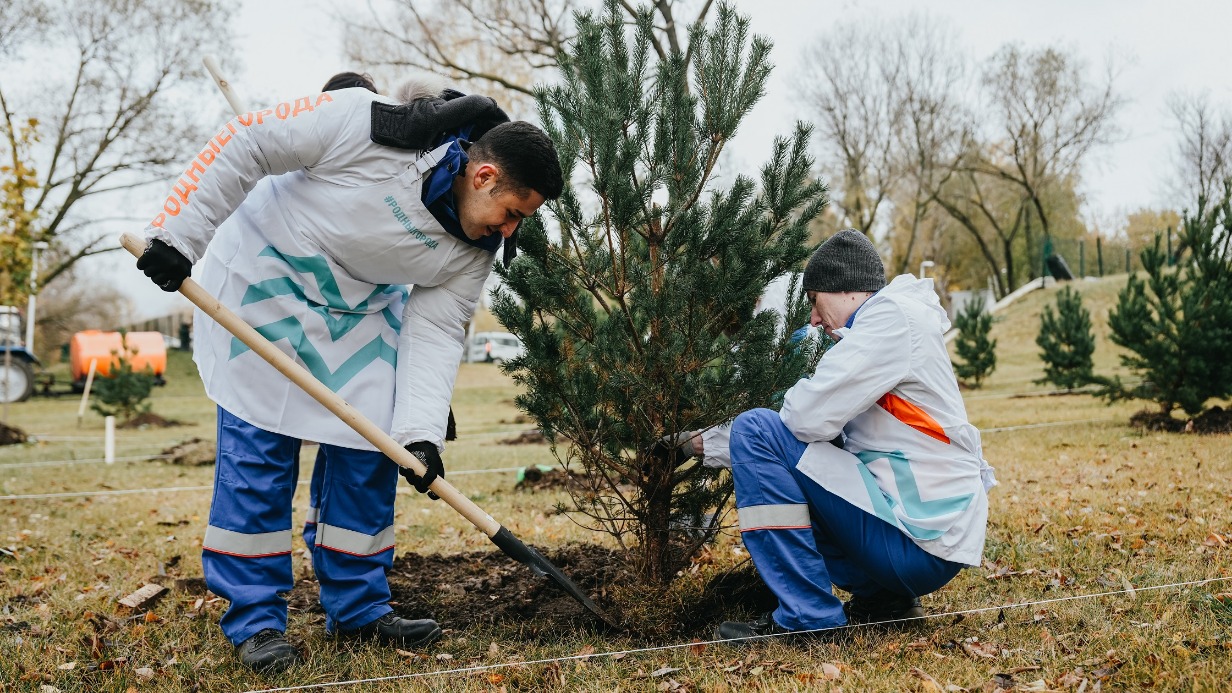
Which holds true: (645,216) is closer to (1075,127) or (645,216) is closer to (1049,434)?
(1049,434)

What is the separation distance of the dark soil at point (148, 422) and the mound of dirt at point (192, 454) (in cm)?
641

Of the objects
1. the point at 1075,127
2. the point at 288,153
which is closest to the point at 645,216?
the point at 288,153

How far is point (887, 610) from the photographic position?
3371mm

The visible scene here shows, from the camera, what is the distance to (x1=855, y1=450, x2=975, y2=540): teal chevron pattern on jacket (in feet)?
9.71

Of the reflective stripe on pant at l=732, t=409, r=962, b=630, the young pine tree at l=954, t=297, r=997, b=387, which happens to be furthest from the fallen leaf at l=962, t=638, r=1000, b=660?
the young pine tree at l=954, t=297, r=997, b=387

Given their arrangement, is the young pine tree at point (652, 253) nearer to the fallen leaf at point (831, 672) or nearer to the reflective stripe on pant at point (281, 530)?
the reflective stripe on pant at point (281, 530)

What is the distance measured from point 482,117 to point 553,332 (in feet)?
2.86

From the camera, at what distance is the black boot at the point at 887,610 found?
331 centimetres

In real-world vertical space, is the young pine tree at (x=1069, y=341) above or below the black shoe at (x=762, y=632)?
above

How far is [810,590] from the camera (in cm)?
305

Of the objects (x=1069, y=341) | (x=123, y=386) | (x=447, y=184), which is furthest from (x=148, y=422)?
(x=1069, y=341)

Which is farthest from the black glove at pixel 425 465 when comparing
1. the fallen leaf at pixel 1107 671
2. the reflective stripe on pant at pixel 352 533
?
the fallen leaf at pixel 1107 671

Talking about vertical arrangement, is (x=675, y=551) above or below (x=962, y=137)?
below

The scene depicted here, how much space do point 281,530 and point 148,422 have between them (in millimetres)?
16353
